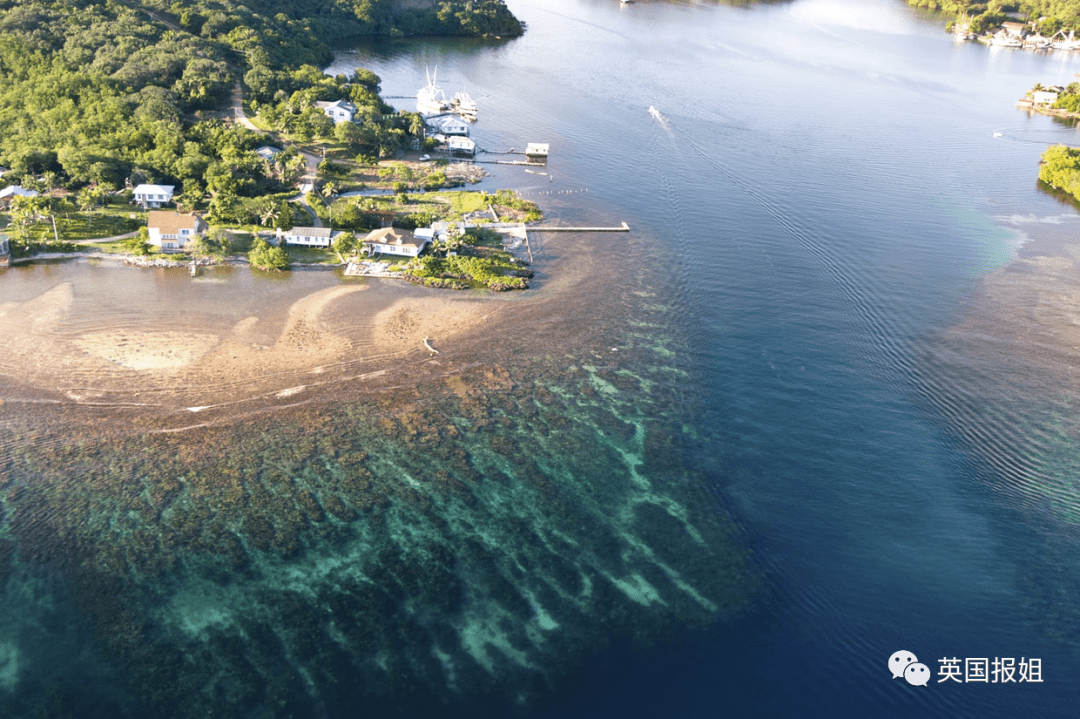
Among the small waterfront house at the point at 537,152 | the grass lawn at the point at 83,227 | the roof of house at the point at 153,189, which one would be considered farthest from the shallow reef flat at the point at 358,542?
the small waterfront house at the point at 537,152

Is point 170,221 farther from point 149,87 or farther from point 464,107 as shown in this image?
point 464,107

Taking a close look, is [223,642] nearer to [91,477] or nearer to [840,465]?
[91,477]

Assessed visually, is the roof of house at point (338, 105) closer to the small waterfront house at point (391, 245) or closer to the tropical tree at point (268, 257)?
the small waterfront house at point (391, 245)

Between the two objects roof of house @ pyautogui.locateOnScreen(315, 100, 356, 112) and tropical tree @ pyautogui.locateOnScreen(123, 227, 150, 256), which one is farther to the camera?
roof of house @ pyautogui.locateOnScreen(315, 100, 356, 112)

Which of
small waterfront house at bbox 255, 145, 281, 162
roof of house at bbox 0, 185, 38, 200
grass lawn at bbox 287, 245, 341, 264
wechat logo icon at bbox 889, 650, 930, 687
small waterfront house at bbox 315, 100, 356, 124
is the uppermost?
small waterfront house at bbox 315, 100, 356, 124

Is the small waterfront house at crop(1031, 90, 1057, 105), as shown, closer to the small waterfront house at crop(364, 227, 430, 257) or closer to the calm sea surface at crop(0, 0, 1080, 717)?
the calm sea surface at crop(0, 0, 1080, 717)

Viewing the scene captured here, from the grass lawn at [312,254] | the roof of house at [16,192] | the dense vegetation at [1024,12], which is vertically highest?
the dense vegetation at [1024,12]

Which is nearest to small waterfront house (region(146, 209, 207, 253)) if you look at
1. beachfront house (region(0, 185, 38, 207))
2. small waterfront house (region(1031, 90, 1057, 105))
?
beachfront house (region(0, 185, 38, 207))
